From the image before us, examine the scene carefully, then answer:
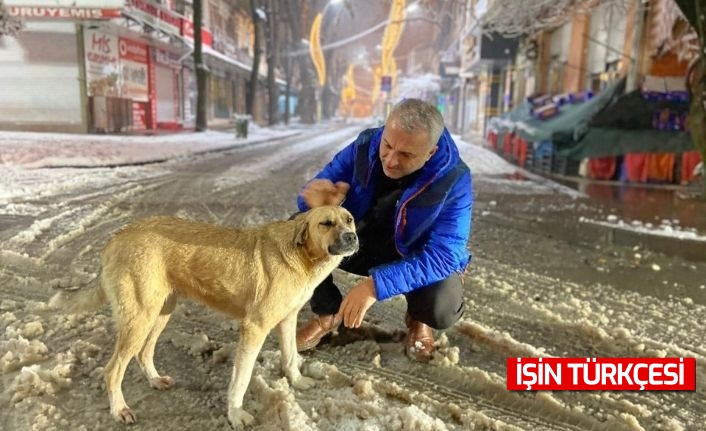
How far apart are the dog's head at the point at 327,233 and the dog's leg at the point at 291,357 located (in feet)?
2.04

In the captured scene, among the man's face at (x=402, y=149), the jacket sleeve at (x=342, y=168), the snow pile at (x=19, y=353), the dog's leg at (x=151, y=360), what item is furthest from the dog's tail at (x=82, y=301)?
the man's face at (x=402, y=149)

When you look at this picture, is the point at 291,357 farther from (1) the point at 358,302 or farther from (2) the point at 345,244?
(2) the point at 345,244

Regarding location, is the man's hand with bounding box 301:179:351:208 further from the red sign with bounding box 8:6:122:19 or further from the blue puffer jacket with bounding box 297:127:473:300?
the red sign with bounding box 8:6:122:19

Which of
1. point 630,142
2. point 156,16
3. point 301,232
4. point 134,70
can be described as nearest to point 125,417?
point 301,232

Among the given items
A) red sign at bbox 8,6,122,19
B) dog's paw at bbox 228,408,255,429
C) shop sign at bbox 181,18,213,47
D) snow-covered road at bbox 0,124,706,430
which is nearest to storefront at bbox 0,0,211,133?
red sign at bbox 8,6,122,19

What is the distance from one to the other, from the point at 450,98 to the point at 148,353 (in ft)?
158

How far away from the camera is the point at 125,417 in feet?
8.39

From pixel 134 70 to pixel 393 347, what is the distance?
23024mm

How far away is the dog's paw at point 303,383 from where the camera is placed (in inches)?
116

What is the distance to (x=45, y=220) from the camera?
641 centimetres

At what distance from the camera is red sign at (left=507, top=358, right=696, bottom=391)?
3205 mm

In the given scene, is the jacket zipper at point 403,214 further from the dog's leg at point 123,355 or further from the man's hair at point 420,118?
the dog's leg at point 123,355

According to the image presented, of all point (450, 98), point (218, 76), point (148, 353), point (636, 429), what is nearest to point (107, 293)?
point (148, 353)

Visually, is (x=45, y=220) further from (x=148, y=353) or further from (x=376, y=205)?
(x=376, y=205)
